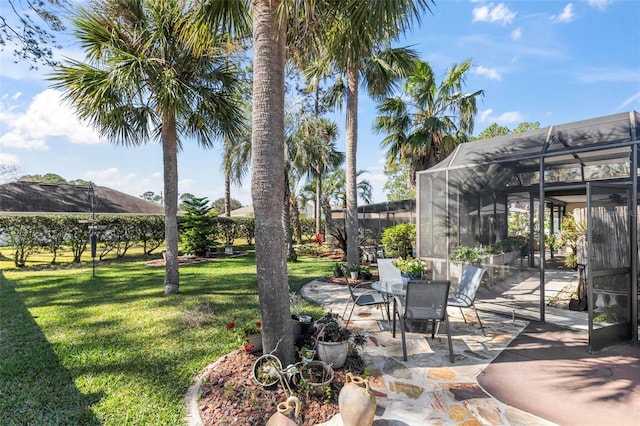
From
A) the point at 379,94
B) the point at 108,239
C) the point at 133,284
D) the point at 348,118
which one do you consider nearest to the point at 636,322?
the point at 348,118

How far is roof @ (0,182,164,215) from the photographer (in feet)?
54.2

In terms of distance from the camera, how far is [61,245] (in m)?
11.6

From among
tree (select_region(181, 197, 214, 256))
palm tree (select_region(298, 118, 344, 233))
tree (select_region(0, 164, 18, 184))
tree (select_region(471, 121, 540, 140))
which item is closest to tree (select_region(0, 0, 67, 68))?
palm tree (select_region(298, 118, 344, 233))

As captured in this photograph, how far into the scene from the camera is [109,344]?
14.3 feet

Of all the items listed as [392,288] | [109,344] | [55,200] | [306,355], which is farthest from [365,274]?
[55,200]

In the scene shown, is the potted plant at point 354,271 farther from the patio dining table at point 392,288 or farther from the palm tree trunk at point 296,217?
the palm tree trunk at point 296,217

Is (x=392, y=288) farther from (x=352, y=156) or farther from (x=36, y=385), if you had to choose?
(x=352, y=156)

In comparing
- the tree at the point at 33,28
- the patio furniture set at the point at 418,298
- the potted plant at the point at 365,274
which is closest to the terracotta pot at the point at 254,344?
the patio furniture set at the point at 418,298

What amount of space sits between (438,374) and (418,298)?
91cm

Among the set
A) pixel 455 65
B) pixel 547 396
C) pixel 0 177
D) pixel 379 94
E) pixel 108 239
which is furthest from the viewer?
pixel 0 177

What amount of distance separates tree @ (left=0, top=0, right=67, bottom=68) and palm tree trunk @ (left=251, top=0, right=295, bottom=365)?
444 cm

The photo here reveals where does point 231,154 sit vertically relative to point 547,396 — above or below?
above

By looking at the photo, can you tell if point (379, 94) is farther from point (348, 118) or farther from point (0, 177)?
point (0, 177)

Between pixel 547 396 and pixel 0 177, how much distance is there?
31283 millimetres
